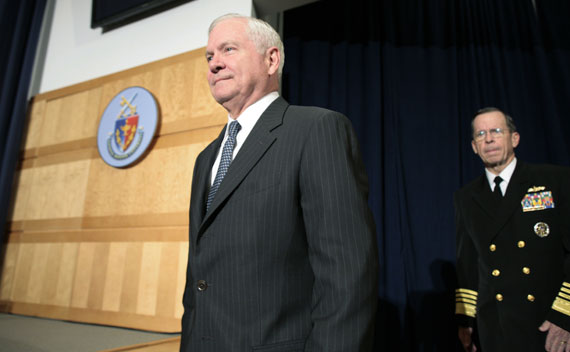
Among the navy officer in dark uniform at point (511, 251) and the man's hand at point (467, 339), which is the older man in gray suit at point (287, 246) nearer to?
the navy officer in dark uniform at point (511, 251)

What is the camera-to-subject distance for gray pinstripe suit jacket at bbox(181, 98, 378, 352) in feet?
2.60

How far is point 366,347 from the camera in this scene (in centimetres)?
78

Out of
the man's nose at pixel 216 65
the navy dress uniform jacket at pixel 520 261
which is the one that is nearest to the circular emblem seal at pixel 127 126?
the man's nose at pixel 216 65

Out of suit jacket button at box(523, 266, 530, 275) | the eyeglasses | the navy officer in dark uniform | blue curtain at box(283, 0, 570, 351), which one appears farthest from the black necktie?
blue curtain at box(283, 0, 570, 351)

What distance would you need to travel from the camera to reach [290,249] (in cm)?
88

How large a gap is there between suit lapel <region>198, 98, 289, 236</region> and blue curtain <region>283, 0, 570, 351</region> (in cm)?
194

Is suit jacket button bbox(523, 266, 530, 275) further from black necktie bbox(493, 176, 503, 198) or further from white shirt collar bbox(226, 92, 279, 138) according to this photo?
white shirt collar bbox(226, 92, 279, 138)

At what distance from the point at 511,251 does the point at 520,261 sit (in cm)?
6

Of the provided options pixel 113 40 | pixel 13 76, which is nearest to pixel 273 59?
pixel 113 40

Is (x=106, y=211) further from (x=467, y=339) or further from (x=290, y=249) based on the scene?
(x=467, y=339)

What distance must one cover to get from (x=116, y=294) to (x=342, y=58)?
97.7 inches

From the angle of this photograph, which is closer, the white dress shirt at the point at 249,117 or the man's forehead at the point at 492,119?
the white dress shirt at the point at 249,117

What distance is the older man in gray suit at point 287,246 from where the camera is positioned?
2.61 ft

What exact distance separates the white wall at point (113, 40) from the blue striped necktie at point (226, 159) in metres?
1.74
